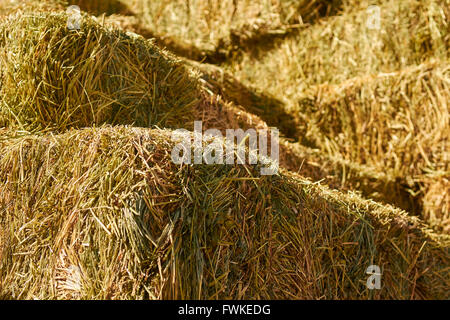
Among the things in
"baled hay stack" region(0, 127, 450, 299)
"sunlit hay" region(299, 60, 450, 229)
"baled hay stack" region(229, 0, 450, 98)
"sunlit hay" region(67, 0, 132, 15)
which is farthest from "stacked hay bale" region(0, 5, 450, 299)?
"baled hay stack" region(229, 0, 450, 98)

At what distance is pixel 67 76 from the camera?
213 centimetres

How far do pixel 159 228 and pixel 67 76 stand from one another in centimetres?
81

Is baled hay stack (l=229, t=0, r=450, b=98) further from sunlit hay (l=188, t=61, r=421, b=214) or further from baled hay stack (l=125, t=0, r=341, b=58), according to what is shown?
sunlit hay (l=188, t=61, r=421, b=214)

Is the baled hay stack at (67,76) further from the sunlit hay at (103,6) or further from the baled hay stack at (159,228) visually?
the sunlit hay at (103,6)

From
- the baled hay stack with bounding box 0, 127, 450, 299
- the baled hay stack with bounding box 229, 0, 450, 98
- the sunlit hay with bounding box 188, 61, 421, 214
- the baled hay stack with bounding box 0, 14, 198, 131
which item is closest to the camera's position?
the baled hay stack with bounding box 0, 127, 450, 299

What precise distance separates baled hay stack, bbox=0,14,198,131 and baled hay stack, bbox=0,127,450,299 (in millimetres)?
241

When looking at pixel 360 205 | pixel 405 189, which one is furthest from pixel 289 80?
pixel 360 205

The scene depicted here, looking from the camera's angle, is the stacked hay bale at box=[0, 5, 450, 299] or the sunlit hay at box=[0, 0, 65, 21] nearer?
the stacked hay bale at box=[0, 5, 450, 299]

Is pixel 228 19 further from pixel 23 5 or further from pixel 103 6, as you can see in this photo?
pixel 23 5

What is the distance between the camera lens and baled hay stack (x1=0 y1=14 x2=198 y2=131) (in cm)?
211

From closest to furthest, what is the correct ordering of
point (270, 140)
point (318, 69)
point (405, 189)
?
point (270, 140) < point (405, 189) < point (318, 69)

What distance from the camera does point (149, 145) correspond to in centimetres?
168
